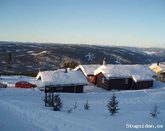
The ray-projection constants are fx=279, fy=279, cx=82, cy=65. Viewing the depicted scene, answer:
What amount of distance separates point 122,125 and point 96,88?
1091 inches

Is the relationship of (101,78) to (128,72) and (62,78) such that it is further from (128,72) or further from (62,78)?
(62,78)

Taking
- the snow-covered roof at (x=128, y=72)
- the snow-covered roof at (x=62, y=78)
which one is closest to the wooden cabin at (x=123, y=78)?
the snow-covered roof at (x=128, y=72)

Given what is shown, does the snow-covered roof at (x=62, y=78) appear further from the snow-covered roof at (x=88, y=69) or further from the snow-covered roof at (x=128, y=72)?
the snow-covered roof at (x=88, y=69)

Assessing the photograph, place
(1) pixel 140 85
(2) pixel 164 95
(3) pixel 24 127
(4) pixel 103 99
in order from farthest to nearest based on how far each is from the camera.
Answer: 1. (1) pixel 140 85
2. (2) pixel 164 95
3. (4) pixel 103 99
4. (3) pixel 24 127

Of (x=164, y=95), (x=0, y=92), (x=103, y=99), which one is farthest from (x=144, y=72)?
(x=0, y=92)

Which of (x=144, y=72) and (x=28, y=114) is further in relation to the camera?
(x=144, y=72)

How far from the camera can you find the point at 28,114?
18562mm

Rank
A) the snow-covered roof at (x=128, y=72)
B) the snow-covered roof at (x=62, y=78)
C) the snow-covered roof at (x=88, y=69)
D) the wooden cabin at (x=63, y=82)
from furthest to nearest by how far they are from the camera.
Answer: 1. the snow-covered roof at (x=88, y=69)
2. the snow-covered roof at (x=128, y=72)
3. the snow-covered roof at (x=62, y=78)
4. the wooden cabin at (x=63, y=82)

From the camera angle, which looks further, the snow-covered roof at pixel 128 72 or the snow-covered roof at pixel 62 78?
the snow-covered roof at pixel 128 72

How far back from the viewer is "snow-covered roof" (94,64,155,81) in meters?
45.6

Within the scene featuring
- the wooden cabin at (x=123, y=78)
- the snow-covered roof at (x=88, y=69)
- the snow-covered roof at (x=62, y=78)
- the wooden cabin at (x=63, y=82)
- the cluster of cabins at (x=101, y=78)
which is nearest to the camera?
the wooden cabin at (x=63, y=82)

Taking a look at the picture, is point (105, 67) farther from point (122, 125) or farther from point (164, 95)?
point (122, 125)

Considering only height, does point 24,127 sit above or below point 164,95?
above

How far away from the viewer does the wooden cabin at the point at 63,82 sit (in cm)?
3947
